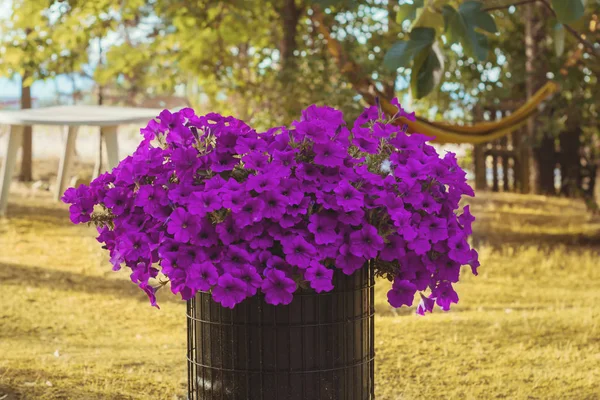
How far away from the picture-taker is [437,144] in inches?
257

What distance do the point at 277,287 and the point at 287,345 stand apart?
18 centimetres

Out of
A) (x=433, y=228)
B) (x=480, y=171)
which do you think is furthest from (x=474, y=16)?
(x=480, y=171)

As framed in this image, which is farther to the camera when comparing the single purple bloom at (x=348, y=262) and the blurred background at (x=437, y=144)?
the blurred background at (x=437, y=144)

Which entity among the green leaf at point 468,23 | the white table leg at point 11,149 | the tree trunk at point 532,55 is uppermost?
the tree trunk at point 532,55

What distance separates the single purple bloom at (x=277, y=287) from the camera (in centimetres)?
173

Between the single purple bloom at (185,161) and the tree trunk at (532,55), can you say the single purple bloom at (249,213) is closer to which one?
the single purple bloom at (185,161)

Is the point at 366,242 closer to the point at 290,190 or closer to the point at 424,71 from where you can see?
the point at 290,190

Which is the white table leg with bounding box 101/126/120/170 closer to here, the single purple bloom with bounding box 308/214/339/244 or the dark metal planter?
the dark metal planter

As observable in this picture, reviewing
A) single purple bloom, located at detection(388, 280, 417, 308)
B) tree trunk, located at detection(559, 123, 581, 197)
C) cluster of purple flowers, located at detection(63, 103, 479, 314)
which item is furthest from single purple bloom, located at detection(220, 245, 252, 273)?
tree trunk, located at detection(559, 123, 581, 197)

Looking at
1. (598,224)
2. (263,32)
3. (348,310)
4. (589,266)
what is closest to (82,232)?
(263,32)

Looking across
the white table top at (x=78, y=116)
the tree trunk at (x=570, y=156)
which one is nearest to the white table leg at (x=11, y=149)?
the white table top at (x=78, y=116)

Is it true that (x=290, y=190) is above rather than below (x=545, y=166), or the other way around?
below

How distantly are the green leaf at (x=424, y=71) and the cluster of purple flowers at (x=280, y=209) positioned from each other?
0.78m

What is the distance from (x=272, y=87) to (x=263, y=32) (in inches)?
30.3
